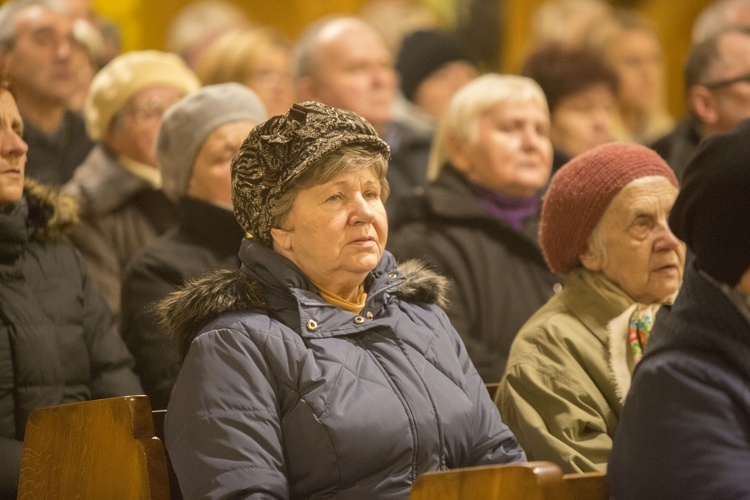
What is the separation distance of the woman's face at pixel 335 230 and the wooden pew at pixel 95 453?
0.51m

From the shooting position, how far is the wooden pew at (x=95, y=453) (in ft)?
8.68

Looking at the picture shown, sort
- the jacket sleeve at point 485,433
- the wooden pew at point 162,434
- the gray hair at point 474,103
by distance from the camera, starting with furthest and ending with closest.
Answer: the gray hair at point 474,103 → the wooden pew at point 162,434 → the jacket sleeve at point 485,433

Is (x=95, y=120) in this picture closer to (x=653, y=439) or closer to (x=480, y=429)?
(x=480, y=429)

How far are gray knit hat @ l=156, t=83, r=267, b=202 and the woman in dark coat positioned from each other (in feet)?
2.08

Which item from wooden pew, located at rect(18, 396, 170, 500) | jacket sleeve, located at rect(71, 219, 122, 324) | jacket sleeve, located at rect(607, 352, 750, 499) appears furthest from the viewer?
jacket sleeve, located at rect(71, 219, 122, 324)

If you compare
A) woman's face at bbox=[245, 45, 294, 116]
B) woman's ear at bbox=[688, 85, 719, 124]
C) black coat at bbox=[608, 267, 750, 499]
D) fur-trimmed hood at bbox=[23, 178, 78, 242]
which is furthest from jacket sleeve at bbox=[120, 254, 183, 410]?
woman's ear at bbox=[688, 85, 719, 124]

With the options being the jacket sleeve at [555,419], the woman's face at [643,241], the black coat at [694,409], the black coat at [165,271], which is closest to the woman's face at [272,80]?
the black coat at [165,271]

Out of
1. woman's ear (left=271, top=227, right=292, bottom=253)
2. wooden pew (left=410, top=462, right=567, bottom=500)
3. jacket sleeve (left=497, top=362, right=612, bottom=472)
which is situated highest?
woman's ear (left=271, top=227, right=292, bottom=253)

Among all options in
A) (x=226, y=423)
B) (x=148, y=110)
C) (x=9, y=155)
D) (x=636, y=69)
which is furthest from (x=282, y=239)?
(x=636, y=69)

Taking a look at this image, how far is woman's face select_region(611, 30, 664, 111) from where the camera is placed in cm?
739

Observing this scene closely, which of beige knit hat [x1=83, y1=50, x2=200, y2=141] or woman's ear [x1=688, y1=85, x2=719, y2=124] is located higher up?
beige knit hat [x1=83, y1=50, x2=200, y2=141]

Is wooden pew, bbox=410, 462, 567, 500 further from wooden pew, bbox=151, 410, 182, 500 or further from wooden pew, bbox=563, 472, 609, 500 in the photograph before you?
wooden pew, bbox=151, 410, 182, 500

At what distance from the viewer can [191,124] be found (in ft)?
13.3

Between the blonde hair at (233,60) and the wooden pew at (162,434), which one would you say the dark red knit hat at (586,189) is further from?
the blonde hair at (233,60)
